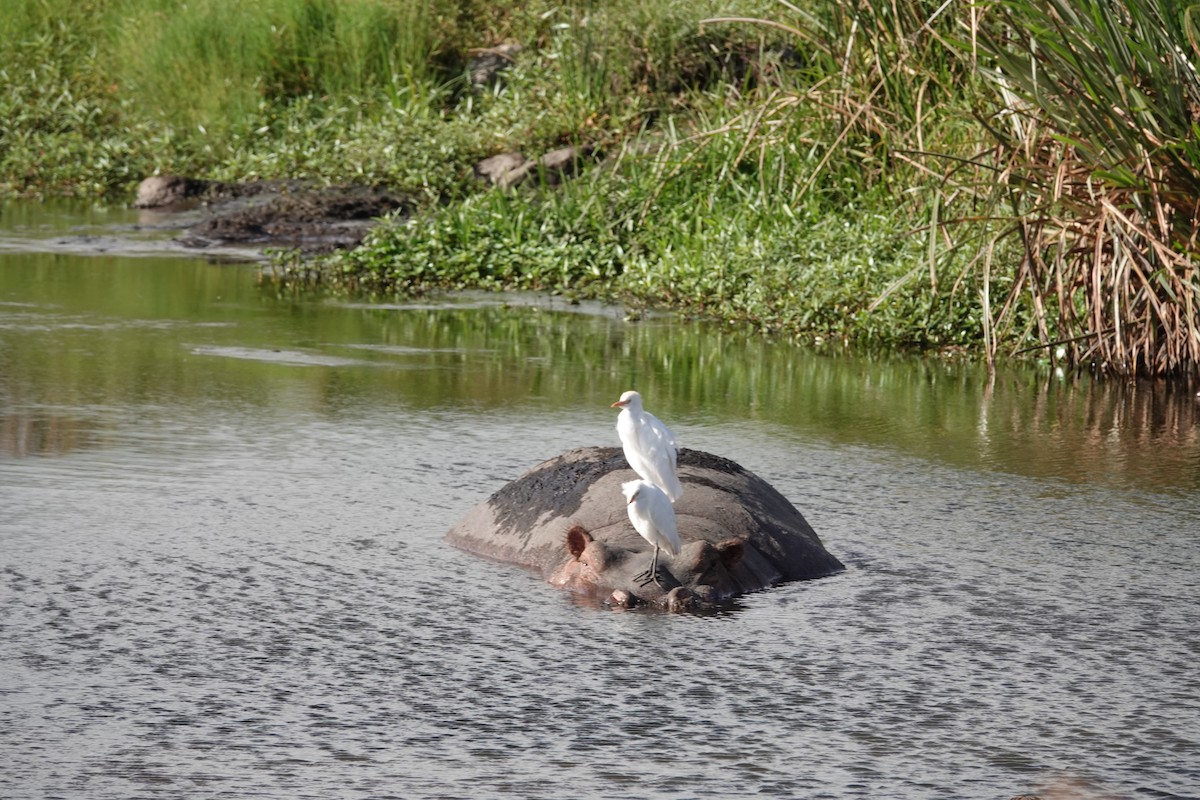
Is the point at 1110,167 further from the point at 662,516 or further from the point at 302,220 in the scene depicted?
the point at 302,220

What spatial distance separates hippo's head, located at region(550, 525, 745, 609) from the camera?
587 cm

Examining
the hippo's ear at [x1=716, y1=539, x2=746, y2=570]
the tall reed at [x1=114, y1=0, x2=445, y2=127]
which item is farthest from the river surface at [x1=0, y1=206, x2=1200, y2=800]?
the tall reed at [x1=114, y1=0, x2=445, y2=127]

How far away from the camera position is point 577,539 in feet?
19.8

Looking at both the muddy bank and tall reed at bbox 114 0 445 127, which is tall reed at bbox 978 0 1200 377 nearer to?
the muddy bank

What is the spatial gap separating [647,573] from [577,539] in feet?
0.85

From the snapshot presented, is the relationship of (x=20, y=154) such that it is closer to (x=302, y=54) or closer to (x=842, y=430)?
(x=302, y=54)

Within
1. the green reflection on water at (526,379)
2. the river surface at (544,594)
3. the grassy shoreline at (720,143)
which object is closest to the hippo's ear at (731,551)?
the river surface at (544,594)

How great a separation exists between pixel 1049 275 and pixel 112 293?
20.6 feet

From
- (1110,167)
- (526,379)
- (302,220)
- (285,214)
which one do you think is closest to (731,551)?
(526,379)

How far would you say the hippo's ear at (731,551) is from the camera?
235 inches

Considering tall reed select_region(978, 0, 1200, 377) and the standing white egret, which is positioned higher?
tall reed select_region(978, 0, 1200, 377)

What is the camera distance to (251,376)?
387 inches

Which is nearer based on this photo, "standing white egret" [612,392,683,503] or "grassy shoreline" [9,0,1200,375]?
"standing white egret" [612,392,683,503]

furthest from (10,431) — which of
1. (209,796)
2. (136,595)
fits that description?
(209,796)
